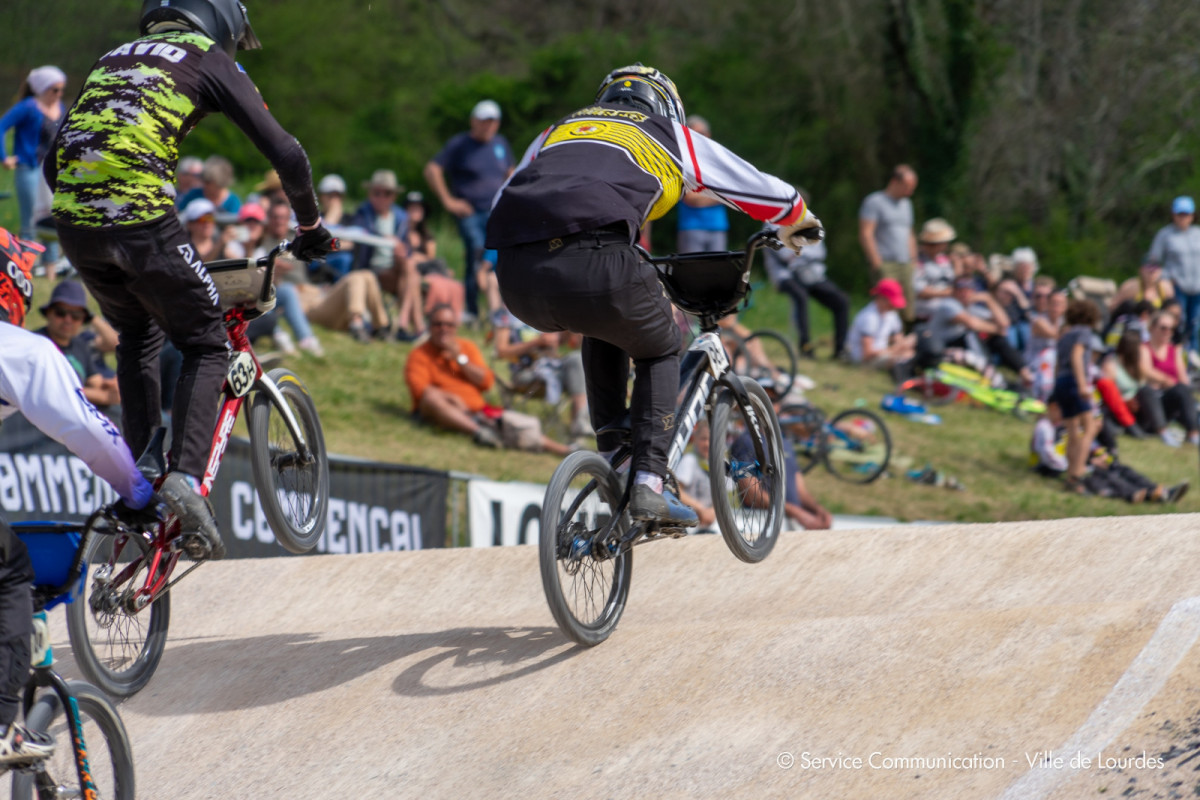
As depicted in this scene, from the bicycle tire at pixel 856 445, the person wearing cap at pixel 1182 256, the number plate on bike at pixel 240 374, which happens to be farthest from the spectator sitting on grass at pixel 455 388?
the person wearing cap at pixel 1182 256

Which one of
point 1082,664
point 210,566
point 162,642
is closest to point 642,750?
point 1082,664

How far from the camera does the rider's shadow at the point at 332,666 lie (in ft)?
15.3

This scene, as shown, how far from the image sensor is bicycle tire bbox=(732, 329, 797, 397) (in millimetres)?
11430

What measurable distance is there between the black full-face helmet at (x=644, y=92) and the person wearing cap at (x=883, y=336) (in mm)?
9554

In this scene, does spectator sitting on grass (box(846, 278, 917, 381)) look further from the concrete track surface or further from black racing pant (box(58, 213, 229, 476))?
black racing pant (box(58, 213, 229, 476))

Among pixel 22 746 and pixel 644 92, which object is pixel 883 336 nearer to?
pixel 644 92

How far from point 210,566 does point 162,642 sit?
1.86m

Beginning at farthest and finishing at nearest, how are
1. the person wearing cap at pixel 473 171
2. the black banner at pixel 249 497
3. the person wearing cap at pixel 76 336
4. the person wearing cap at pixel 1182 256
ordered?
the person wearing cap at pixel 1182 256 < the person wearing cap at pixel 473 171 < the black banner at pixel 249 497 < the person wearing cap at pixel 76 336

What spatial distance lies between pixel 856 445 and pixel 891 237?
3.26m

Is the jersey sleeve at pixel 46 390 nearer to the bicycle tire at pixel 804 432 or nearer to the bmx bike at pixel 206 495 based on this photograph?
the bmx bike at pixel 206 495

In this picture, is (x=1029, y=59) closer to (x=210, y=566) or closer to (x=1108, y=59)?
(x=1108, y=59)

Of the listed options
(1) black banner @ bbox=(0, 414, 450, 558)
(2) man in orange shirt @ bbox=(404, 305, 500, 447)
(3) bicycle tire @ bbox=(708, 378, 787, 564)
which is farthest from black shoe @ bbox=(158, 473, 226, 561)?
(2) man in orange shirt @ bbox=(404, 305, 500, 447)

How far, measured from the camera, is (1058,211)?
26.0 m

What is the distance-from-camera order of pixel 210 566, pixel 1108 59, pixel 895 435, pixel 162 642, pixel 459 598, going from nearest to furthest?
pixel 162 642 → pixel 459 598 → pixel 210 566 → pixel 895 435 → pixel 1108 59
